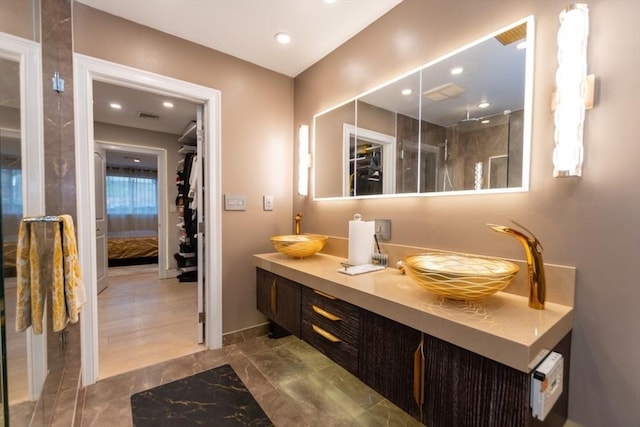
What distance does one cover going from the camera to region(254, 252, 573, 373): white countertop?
2.64ft

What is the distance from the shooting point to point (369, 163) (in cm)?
198

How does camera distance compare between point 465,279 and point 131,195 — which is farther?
point 131,195

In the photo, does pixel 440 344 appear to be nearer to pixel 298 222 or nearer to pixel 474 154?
pixel 474 154

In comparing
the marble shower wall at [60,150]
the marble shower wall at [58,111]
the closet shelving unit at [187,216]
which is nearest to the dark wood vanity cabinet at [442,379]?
the marble shower wall at [60,150]

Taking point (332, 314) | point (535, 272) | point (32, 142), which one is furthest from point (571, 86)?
point (32, 142)

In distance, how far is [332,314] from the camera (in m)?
1.47

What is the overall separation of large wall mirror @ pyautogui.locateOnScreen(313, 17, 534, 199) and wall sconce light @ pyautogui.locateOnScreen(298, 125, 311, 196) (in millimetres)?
467

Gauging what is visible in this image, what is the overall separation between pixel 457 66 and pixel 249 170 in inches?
70.2

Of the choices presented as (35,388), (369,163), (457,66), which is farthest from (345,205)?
Result: (35,388)

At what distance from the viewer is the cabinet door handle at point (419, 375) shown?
1.04 m

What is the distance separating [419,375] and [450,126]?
50.0 inches

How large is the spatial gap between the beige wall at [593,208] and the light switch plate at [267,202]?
163cm

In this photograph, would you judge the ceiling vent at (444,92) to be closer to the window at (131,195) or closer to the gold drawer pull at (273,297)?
the gold drawer pull at (273,297)

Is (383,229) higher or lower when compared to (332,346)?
higher
